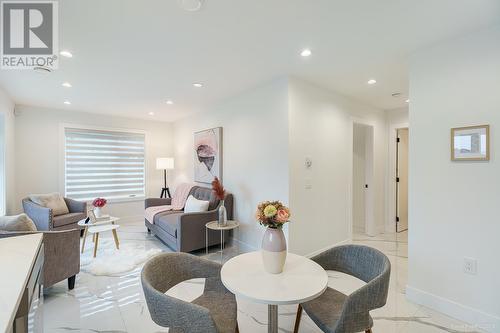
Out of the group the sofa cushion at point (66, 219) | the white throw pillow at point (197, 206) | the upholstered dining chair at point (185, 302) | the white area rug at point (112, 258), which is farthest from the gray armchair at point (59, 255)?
the sofa cushion at point (66, 219)

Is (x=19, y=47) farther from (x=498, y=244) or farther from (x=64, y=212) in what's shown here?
(x=498, y=244)

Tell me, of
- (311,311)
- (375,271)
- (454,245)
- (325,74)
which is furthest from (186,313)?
(325,74)

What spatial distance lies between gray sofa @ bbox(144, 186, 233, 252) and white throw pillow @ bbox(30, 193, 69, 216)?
1636 mm

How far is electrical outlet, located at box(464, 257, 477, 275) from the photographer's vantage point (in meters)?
1.97

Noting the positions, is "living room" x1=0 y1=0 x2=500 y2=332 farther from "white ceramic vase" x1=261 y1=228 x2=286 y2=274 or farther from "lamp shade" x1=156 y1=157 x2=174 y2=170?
"lamp shade" x1=156 y1=157 x2=174 y2=170

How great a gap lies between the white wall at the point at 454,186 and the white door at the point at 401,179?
8.27 ft

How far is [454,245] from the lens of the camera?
2.08 m

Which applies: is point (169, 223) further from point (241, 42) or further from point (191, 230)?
point (241, 42)

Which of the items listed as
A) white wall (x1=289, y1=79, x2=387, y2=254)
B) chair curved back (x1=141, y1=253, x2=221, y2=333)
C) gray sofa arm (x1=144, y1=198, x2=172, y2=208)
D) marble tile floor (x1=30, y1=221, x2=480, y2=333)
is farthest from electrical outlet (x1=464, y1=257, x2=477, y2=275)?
gray sofa arm (x1=144, y1=198, x2=172, y2=208)

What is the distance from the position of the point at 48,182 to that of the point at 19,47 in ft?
10.8

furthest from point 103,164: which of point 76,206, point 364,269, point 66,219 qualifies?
point 364,269

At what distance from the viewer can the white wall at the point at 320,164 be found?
10.1ft

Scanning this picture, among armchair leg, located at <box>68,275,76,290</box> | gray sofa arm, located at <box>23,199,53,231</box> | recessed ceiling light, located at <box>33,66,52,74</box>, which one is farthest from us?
gray sofa arm, located at <box>23,199,53,231</box>

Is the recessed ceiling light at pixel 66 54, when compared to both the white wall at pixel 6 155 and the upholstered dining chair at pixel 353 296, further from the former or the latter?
the upholstered dining chair at pixel 353 296
